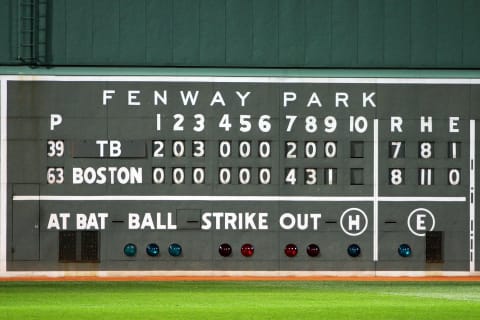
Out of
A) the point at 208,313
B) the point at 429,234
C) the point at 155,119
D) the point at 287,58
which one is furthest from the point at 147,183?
the point at 208,313

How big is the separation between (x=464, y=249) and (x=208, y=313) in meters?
9.02

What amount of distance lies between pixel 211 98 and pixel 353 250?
12.4 ft

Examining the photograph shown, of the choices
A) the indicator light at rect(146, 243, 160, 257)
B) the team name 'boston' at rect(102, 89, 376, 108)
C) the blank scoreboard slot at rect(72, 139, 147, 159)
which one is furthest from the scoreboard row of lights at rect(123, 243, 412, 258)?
the team name 'boston' at rect(102, 89, 376, 108)

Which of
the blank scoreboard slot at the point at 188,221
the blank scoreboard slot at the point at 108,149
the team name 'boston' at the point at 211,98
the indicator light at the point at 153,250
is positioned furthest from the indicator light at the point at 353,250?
the blank scoreboard slot at the point at 108,149

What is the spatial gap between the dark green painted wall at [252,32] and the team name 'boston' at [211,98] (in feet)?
1.93

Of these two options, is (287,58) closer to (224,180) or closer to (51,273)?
(224,180)

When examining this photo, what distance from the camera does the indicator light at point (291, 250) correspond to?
23578 millimetres

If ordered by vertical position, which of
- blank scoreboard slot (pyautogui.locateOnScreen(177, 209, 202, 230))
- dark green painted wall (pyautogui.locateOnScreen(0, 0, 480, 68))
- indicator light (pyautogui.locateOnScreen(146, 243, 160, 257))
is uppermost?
dark green painted wall (pyautogui.locateOnScreen(0, 0, 480, 68))

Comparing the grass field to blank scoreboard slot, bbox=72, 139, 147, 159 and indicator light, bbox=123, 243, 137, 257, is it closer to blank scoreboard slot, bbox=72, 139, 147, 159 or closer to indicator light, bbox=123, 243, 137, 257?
indicator light, bbox=123, 243, 137, 257

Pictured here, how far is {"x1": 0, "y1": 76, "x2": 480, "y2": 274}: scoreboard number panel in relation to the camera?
2339 cm

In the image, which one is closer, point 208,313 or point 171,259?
point 208,313

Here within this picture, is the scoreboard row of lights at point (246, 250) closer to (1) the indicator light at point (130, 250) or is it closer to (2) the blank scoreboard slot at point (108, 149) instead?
(1) the indicator light at point (130, 250)

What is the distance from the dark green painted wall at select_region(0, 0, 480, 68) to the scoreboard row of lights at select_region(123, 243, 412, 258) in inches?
131

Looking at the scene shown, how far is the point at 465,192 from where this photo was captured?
23.9 m
